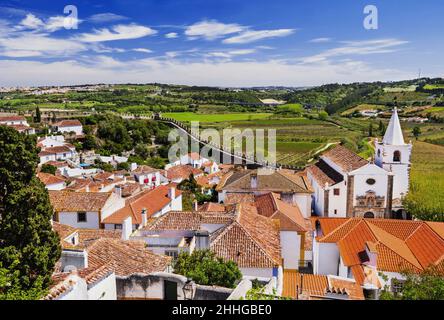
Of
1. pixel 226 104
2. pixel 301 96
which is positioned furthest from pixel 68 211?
pixel 301 96

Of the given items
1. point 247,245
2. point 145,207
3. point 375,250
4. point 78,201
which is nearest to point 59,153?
point 78,201

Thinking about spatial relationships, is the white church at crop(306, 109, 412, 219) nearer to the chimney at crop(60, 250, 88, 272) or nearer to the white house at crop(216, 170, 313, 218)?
the white house at crop(216, 170, 313, 218)

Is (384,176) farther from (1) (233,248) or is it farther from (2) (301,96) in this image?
(2) (301,96)

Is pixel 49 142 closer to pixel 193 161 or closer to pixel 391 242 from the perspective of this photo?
pixel 193 161

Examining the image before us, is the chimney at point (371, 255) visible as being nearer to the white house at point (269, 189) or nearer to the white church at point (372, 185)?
the white house at point (269, 189)

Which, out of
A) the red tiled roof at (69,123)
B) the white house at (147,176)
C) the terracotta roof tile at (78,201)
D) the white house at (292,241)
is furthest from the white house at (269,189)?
the red tiled roof at (69,123)
